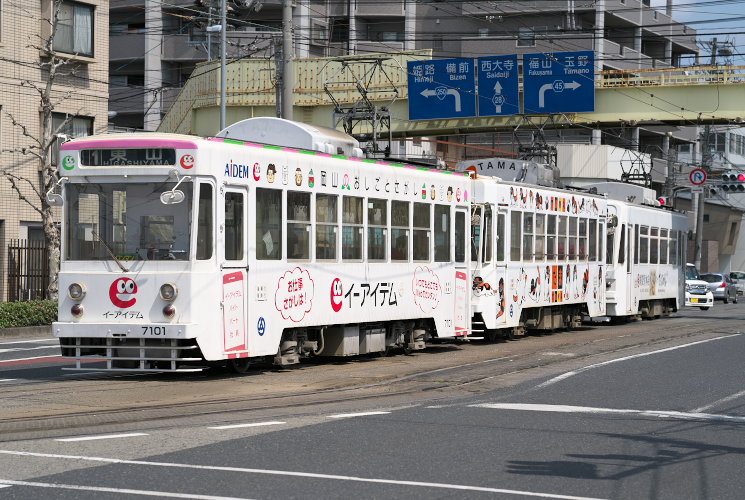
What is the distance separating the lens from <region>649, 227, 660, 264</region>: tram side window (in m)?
33.2

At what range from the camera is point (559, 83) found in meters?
35.0

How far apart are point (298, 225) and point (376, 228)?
2170 millimetres

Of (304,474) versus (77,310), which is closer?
(304,474)

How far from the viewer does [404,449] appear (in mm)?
9750

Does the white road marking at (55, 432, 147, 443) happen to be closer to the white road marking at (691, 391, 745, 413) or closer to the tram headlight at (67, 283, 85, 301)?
the tram headlight at (67, 283, 85, 301)

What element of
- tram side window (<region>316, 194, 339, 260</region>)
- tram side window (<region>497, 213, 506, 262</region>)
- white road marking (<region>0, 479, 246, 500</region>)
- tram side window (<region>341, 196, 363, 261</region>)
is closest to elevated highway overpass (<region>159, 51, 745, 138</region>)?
tram side window (<region>497, 213, 506, 262</region>)

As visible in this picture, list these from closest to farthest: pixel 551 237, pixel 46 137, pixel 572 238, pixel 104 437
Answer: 1. pixel 104 437
2. pixel 551 237
3. pixel 572 238
4. pixel 46 137

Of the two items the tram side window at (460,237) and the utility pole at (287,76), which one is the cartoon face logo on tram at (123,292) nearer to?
the tram side window at (460,237)

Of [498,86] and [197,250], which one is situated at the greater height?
[498,86]

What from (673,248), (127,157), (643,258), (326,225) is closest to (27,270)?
(326,225)

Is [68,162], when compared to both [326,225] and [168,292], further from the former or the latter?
[326,225]

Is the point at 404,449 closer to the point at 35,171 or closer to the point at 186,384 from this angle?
the point at 186,384

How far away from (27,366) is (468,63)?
21284 millimetres

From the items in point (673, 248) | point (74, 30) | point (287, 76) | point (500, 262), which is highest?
point (74, 30)
